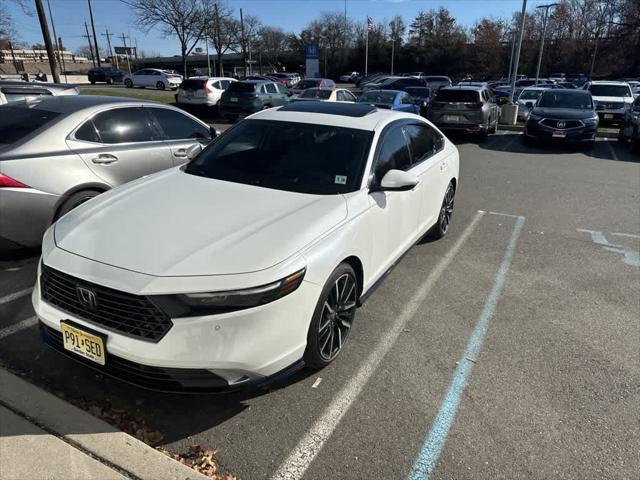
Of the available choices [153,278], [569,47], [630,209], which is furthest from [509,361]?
[569,47]

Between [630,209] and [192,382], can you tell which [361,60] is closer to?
[630,209]

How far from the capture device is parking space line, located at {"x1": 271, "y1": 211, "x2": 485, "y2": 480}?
98.0 inches

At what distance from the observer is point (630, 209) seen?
7.85 m

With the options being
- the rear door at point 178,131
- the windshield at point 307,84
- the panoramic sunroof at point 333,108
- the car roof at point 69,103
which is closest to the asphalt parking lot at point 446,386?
the car roof at point 69,103

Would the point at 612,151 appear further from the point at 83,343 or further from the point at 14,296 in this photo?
the point at 83,343

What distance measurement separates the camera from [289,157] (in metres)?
3.87

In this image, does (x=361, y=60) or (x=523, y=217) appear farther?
(x=361, y=60)

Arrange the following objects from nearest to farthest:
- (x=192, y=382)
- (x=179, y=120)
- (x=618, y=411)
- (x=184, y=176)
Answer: (x=192, y=382) → (x=618, y=411) → (x=184, y=176) → (x=179, y=120)

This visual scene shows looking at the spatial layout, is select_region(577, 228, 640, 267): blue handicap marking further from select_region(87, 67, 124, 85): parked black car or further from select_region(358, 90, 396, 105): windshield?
select_region(87, 67, 124, 85): parked black car

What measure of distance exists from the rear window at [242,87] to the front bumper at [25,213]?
13.8 meters

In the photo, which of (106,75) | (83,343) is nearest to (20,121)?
(83,343)

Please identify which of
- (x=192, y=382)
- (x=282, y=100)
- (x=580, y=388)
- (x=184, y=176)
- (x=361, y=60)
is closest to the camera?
(x=192, y=382)

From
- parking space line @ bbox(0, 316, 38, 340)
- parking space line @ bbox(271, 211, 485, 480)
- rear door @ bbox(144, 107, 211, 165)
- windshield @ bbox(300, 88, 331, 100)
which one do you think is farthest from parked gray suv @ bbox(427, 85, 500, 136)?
parking space line @ bbox(0, 316, 38, 340)

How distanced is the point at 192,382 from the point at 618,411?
2.62 metres
